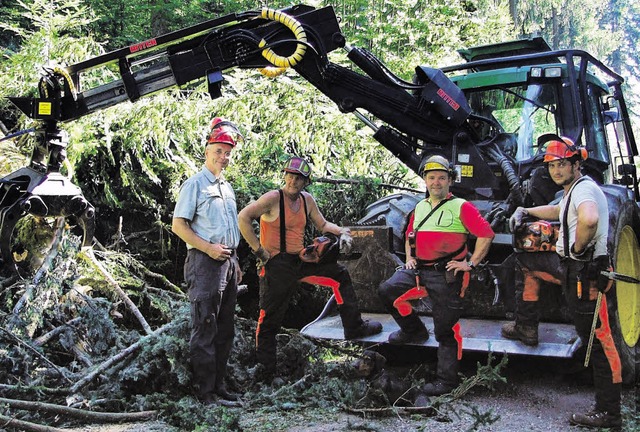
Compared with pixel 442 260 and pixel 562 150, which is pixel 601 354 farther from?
pixel 562 150

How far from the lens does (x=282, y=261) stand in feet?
18.6

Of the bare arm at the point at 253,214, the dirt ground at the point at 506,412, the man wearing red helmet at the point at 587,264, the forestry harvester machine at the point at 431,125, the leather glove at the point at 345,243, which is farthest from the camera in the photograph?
the leather glove at the point at 345,243

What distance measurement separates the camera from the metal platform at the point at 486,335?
16.7ft

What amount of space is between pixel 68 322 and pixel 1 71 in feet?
9.92

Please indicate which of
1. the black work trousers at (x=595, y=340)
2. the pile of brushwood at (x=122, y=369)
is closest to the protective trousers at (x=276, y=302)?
the pile of brushwood at (x=122, y=369)

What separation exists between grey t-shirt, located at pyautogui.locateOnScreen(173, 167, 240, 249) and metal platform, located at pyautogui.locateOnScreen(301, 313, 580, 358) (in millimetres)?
1356

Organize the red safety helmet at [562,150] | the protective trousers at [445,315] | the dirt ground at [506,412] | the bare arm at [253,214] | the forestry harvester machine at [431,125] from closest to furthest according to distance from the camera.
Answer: the dirt ground at [506,412], the red safety helmet at [562,150], the forestry harvester machine at [431,125], the protective trousers at [445,315], the bare arm at [253,214]

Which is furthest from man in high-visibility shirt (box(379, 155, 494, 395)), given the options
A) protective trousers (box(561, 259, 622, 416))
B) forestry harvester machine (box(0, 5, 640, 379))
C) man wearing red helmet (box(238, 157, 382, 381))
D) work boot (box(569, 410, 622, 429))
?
work boot (box(569, 410, 622, 429))

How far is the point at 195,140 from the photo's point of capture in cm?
764

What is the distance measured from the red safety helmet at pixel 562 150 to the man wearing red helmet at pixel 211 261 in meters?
2.34

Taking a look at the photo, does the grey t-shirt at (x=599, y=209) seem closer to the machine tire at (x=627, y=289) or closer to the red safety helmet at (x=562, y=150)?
the red safety helmet at (x=562, y=150)

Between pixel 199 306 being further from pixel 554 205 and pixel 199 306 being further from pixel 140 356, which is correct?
pixel 554 205

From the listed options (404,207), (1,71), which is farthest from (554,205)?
(1,71)

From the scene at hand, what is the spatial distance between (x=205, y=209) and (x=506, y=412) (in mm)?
2670
